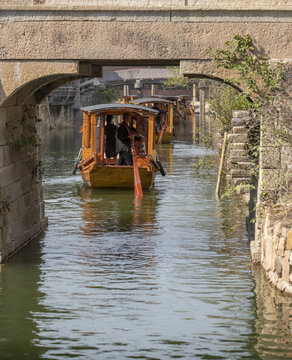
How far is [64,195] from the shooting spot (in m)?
18.1

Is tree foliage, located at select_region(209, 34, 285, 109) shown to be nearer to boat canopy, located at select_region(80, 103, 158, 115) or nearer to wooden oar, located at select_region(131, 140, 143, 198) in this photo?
wooden oar, located at select_region(131, 140, 143, 198)

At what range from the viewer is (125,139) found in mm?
18328

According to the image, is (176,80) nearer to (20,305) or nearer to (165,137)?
(165,137)

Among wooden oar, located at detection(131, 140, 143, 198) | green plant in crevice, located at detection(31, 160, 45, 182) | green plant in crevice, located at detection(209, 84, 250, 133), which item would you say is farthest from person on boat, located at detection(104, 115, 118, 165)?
green plant in crevice, located at detection(31, 160, 45, 182)

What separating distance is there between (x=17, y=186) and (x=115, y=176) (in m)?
6.81

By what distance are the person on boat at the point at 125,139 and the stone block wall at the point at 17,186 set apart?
16.8 feet

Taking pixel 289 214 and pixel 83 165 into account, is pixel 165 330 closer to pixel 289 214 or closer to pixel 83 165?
pixel 289 214

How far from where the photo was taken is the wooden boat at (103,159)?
60.0 ft

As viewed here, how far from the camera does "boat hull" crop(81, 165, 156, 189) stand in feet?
60.1

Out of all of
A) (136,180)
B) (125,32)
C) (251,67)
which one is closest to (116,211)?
(136,180)

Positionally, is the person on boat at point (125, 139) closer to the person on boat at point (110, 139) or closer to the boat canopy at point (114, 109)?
the boat canopy at point (114, 109)

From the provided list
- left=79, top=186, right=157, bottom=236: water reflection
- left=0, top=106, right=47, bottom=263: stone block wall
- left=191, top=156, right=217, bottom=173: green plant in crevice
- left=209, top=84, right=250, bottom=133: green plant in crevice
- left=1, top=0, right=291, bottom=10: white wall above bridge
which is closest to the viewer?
left=1, top=0, right=291, bottom=10: white wall above bridge

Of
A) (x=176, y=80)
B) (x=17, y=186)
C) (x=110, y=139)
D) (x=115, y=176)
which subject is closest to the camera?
(x=17, y=186)

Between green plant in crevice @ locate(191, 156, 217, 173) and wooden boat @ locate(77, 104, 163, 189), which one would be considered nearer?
green plant in crevice @ locate(191, 156, 217, 173)
